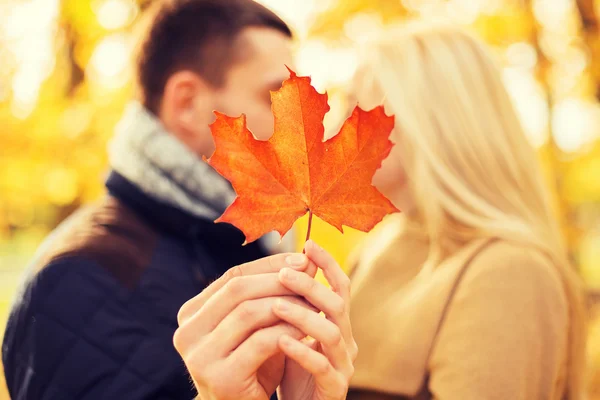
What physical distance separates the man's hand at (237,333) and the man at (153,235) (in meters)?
0.45

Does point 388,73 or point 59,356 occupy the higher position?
point 388,73

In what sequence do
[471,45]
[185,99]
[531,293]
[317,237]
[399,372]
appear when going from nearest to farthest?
[531,293] < [399,372] < [185,99] < [471,45] < [317,237]

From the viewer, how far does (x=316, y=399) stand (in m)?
0.96

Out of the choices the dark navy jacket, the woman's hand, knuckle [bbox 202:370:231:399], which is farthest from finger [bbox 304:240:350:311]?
the dark navy jacket

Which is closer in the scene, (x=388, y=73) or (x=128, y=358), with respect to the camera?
(x=128, y=358)

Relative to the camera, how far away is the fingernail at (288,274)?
0.89m

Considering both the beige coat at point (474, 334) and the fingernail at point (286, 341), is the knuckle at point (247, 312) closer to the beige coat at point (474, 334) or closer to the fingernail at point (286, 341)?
the fingernail at point (286, 341)

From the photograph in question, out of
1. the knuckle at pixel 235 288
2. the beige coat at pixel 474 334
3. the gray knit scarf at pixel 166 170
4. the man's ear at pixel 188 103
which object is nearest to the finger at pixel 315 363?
the knuckle at pixel 235 288

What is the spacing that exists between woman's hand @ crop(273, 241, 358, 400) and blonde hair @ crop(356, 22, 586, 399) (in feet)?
3.00

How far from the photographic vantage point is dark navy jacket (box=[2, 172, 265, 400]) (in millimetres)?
1267

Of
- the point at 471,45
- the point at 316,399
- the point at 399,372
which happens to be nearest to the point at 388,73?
the point at 471,45

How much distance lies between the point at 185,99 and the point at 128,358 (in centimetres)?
90

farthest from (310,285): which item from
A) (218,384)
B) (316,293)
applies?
(218,384)

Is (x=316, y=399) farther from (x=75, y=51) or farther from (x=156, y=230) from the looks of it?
(x=75, y=51)
